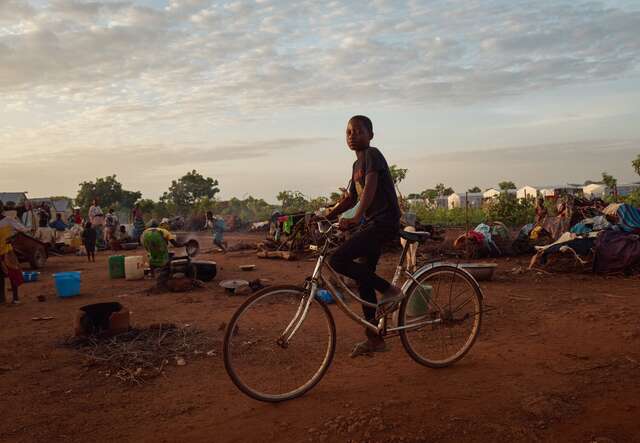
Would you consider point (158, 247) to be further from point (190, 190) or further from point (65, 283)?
point (190, 190)

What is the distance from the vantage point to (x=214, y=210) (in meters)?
34.7

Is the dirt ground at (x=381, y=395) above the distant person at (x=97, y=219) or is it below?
below

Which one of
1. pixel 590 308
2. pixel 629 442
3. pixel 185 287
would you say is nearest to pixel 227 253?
pixel 185 287

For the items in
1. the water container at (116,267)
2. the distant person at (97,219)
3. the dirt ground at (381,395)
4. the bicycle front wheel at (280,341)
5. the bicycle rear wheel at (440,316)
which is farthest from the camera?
the distant person at (97,219)

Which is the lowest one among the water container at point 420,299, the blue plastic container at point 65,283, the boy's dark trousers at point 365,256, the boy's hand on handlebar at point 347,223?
the blue plastic container at point 65,283

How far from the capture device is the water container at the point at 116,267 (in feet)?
35.0

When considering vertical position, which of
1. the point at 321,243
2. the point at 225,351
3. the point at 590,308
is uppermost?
the point at 321,243

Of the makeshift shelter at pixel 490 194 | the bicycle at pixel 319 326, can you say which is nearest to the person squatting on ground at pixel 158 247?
the bicycle at pixel 319 326

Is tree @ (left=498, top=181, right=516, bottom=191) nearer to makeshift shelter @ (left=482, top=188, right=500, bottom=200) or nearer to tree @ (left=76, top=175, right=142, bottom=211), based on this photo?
makeshift shelter @ (left=482, top=188, right=500, bottom=200)

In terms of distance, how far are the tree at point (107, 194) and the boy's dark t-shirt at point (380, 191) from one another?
41.1 meters

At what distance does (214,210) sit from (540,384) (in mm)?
32363

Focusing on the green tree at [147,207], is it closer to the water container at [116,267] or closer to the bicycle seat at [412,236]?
the water container at [116,267]

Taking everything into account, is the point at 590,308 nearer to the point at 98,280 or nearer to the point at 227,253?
the point at 98,280

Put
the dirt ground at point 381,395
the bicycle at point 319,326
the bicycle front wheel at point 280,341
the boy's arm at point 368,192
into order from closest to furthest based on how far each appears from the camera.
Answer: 1. the dirt ground at point 381,395
2. the bicycle front wheel at point 280,341
3. the bicycle at point 319,326
4. the boy's arm at point 368,192
